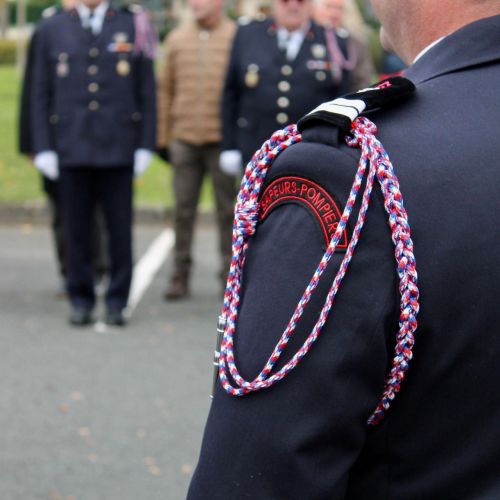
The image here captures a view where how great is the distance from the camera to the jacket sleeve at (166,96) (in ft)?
24.6

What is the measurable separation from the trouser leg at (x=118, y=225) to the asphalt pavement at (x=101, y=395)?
20 cm

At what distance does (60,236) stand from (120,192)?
0.94 meters

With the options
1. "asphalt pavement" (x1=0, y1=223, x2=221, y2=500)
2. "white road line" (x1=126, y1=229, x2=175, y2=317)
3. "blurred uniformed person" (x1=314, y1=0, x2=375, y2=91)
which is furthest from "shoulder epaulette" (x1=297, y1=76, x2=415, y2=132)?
"white road line" (x1=126, y1=229, x2=175, y2=317)

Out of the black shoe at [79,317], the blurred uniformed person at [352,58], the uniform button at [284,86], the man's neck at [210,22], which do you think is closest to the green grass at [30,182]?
the man's neck at [210,22]

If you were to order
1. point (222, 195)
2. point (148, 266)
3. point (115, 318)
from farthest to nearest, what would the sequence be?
point (148, 266) < point (222, 195) < point (115, 318)

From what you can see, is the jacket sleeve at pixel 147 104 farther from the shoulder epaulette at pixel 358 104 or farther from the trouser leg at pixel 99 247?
the shoulder epaulette at pixel 358 104

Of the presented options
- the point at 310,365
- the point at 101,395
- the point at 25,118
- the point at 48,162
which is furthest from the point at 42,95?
the point at 310,365

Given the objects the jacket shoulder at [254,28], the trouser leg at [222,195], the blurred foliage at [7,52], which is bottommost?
the blurred foliage at [7,52]

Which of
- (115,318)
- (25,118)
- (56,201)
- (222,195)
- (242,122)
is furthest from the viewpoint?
(222,195)

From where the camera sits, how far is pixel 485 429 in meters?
1.44

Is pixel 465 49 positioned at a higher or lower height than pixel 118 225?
higher

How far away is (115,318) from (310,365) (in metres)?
5.41

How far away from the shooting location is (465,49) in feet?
4.88

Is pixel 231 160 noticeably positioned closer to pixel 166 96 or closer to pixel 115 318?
pixel 166 96
